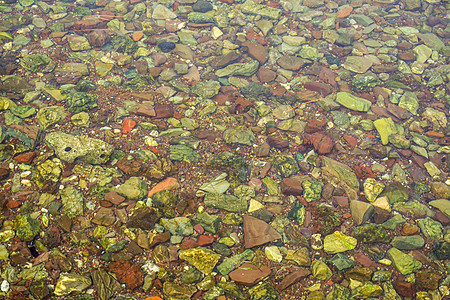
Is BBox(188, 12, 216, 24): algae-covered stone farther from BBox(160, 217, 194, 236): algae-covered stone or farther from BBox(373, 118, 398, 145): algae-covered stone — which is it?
BBox(160, 217, 194, 236): algae-covered stone

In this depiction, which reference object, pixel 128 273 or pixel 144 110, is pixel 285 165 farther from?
pixel 128 273

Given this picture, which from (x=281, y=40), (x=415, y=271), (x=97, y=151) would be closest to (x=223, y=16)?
(x=281, y=40)

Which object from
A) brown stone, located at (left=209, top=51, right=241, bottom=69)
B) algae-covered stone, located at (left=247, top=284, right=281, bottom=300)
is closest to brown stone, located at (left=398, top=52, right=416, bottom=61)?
brown stone, located at (left=209, top=51, right=241, bottom=69)

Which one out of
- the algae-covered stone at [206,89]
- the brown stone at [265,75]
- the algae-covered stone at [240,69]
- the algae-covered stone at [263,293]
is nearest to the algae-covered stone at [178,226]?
the algae-covered stone at [263,293]

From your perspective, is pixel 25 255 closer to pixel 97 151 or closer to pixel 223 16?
pixel 97 151

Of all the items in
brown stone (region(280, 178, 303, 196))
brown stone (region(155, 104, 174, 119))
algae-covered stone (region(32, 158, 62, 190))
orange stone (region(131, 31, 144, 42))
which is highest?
A: orange stone (region(131, 31, 144, 42))

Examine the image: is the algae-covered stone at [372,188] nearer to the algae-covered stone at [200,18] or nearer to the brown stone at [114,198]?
the brown stone at [114,198]

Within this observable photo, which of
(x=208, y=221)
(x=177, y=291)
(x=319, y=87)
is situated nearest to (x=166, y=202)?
(x=208, y=221)
